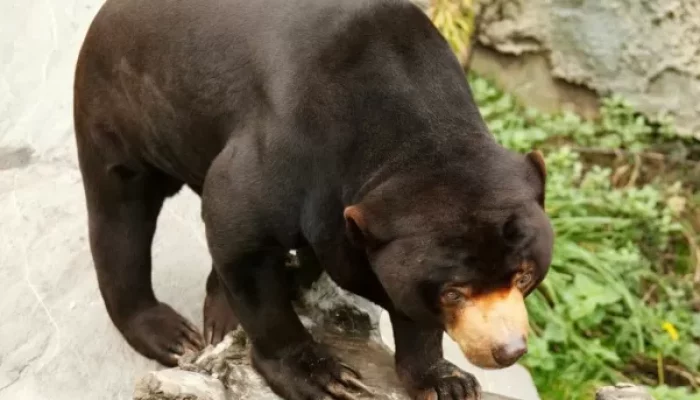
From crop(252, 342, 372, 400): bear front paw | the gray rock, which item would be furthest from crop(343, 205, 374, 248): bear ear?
the gray rock

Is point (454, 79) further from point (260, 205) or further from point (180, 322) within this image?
point (180, 322)

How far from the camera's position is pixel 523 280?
Answer: 208cm

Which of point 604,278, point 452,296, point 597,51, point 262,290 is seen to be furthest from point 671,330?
point 452,296

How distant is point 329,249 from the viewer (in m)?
2.34

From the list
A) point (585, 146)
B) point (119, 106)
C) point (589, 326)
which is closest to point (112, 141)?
point (119, 106)

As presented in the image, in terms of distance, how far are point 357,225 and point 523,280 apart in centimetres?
37

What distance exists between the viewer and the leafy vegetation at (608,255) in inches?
160

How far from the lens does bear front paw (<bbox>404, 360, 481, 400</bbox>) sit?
2527 millimetres

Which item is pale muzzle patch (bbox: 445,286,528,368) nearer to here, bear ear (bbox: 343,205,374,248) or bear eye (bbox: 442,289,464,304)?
bear eye (bbox: 442,289,464,304)

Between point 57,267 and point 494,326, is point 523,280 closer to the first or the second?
point 494,326

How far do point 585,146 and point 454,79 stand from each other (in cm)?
299

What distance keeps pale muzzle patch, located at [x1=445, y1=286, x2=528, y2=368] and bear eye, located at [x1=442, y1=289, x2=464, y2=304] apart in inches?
0.6

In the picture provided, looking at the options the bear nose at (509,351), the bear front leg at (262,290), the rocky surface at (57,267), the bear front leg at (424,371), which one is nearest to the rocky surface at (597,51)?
A: the rocky surface at (57,267)

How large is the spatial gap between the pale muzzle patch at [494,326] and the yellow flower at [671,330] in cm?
242
